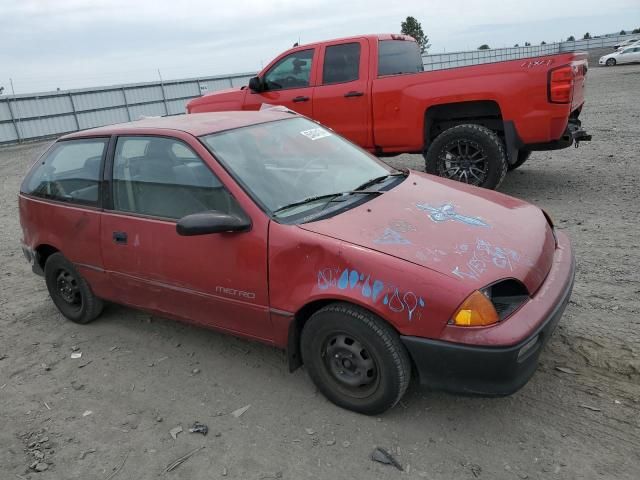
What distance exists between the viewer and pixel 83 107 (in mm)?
20312

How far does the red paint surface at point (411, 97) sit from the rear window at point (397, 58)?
0.33 ft

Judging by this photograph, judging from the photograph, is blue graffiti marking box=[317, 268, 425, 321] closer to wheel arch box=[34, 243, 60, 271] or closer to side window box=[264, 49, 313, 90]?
wheel arch box=[34, 243, 60, 271]

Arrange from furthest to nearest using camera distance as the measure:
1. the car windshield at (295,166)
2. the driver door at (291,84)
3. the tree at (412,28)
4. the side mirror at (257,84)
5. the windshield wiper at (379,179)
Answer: the tree at (412,28)
the side mirror at (257,84)
the driver door at (291,84)
the windshield wiper at (379,179)
the car windshield at (295,166)

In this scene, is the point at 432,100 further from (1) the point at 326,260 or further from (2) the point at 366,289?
(2) the point at 366,289

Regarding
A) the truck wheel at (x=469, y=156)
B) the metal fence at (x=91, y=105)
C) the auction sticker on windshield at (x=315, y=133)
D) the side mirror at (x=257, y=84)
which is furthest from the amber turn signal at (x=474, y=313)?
the metal fence at (x=91, y=105)

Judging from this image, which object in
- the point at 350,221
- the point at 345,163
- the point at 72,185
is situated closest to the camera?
the point at 350,221

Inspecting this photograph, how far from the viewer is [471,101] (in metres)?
6.16

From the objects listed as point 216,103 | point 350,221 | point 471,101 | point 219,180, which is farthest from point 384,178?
point 216,103

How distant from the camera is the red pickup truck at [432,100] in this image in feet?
19.1

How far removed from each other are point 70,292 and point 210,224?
6.58 feet

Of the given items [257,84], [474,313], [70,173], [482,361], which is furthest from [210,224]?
[257,84]

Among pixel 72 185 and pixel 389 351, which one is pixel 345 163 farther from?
pixel 72 185

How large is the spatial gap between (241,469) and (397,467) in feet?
2.48

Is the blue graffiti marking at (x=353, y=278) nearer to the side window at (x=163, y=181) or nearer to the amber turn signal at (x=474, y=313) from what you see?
the amber turn signal at (x=474, y=313)
